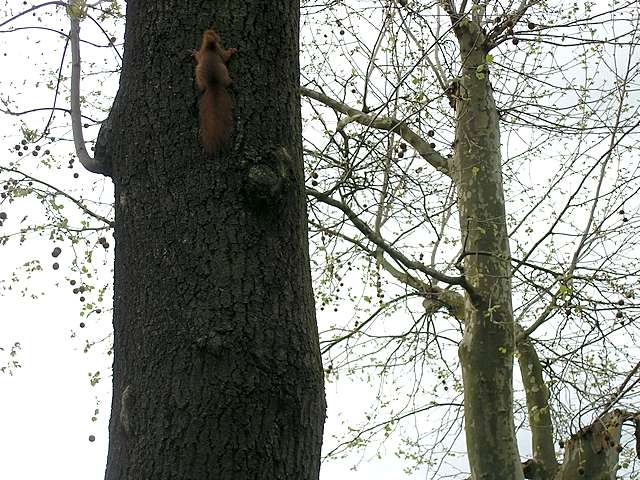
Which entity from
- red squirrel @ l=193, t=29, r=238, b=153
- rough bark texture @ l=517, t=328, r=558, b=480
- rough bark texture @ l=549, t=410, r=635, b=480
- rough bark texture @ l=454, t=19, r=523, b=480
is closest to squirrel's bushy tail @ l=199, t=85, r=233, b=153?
red squirrel @ l=193, t=29, r=238, b=153

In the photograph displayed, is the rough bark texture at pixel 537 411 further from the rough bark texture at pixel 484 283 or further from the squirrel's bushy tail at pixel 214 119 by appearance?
the squirrel's bushy tail at pixel 214 119

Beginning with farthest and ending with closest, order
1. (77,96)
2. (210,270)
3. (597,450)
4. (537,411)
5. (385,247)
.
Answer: (537,411)
(597,450)
(385,247)
(77,96)
(210,270)

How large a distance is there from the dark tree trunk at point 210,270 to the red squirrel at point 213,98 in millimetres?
21

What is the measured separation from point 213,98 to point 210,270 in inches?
14.3

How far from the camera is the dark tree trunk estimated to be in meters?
1.53

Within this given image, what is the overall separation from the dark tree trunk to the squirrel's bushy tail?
2 cm

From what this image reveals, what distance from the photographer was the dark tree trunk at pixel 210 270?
153 centimetres

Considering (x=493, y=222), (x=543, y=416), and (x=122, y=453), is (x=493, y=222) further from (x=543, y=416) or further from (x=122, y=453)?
(x=122, y=453)

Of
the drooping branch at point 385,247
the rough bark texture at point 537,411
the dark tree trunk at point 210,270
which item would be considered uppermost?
the drooping branch at point 385,247

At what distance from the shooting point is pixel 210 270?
1.58 m

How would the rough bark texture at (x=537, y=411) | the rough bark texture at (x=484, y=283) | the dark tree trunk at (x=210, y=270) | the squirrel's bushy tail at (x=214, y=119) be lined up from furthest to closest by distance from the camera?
the rough bark texture at (x=537, y=411), the rough bark texture at (x=484, y=283), the squirrel's bushy tail at (x=214, y=119), the dark tree trunk at (x=210, y=270)

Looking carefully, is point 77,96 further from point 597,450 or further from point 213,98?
point 597,450

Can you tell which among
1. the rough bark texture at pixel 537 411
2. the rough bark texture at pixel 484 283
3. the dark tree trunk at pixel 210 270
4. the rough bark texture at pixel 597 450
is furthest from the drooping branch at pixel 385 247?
the dark tree trunk at pixel 210 270

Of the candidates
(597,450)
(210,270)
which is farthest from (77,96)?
(597,450)
